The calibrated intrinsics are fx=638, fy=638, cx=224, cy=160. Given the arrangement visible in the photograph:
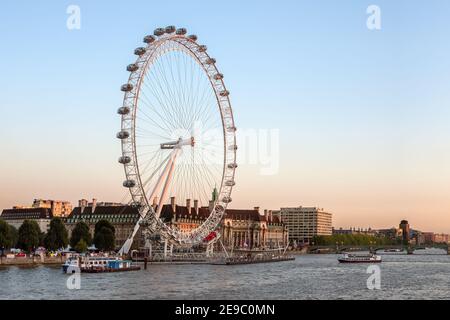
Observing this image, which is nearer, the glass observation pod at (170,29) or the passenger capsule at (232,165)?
the glass observation pod at (170,29)

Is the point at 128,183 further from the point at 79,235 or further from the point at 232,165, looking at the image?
the point at 79,235

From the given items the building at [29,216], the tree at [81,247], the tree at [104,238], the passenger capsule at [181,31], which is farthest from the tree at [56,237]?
the building at [29,216]

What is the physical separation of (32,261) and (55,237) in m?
11.7

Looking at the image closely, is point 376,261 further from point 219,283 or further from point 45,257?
point 219,283

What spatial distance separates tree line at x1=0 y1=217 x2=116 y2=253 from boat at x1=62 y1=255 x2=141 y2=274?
1285 cm

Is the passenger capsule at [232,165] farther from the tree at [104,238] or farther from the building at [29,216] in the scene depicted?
the building at [29,216]

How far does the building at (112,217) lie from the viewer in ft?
427

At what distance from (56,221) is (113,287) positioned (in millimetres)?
40910

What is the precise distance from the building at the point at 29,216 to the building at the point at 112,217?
32.8 ft

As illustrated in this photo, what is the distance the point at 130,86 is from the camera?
57.8 m

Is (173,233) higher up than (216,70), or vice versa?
(216,70)

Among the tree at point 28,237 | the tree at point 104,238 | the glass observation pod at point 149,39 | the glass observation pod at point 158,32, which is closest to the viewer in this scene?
the glass observation pod at point 149,39

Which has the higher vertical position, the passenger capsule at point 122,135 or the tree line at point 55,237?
the passenger capsule at point 122,135
